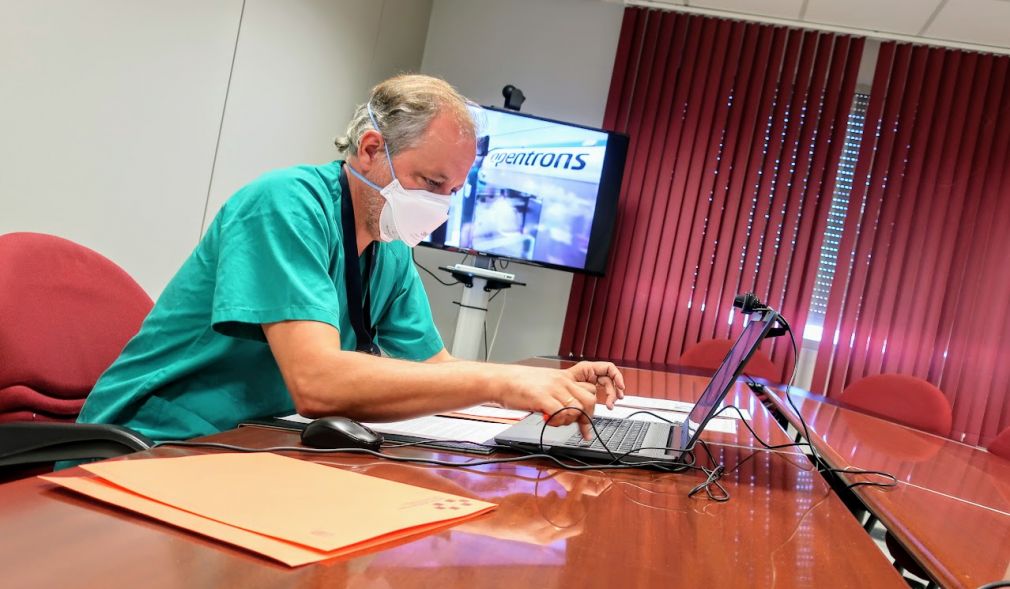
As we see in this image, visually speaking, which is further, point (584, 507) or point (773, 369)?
point (773, 369)

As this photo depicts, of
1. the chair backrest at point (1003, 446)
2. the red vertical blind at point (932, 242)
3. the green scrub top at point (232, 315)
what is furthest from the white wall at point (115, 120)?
the red vertical blind at point (932, 242)

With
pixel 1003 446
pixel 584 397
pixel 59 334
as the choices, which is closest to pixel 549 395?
pixel 584 397

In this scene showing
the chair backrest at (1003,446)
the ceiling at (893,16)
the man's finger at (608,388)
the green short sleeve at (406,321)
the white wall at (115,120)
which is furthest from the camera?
the ceiling at (893,16)

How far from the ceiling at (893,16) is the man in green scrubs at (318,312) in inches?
143

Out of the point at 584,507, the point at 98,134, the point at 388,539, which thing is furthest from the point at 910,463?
the point at 98,134

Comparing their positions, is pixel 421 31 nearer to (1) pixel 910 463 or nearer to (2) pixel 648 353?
(2) pixel 648 353

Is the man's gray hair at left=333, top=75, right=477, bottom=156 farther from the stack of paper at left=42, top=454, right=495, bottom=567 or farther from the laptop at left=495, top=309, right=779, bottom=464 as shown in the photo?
the stack of paper at left=42, top=454, right=495, bottom=567

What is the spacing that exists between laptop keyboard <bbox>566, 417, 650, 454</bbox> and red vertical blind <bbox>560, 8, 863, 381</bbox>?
342cm

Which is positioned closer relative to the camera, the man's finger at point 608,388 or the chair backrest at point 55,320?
the chair backrest at point 55,320

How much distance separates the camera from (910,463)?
5.14ft

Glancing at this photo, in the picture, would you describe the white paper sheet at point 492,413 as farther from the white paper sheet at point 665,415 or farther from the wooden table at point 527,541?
the wooden table at point 527,541

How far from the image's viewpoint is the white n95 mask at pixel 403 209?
146cm

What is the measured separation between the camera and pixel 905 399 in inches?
138

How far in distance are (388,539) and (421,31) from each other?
4823 millimetres
